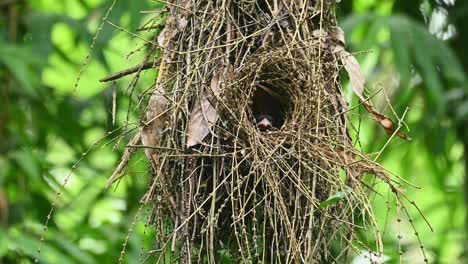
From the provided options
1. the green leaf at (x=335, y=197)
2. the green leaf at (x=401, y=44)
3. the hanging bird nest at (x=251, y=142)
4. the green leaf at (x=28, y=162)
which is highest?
the green leaf at (x=28, y=162)

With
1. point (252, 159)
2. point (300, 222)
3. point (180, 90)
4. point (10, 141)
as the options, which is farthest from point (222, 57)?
point (10, 141)

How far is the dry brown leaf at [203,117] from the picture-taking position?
5.83 ft

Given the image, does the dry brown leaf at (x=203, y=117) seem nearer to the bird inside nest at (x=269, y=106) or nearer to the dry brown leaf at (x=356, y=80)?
the bird inside nest at (x=269, y=106)

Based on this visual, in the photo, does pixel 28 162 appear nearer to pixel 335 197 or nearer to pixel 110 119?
pixel 110 119

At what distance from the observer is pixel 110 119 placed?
263 cm

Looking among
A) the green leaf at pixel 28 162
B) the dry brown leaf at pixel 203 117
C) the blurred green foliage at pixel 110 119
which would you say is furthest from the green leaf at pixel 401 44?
the green leaf at pixel 28 162

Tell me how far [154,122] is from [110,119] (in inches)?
30.8

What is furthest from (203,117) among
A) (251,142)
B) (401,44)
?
(401,44)

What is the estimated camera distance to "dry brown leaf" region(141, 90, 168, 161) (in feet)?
6.11

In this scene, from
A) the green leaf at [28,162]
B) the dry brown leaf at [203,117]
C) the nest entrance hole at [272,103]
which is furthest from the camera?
the green leaf at [28,162]

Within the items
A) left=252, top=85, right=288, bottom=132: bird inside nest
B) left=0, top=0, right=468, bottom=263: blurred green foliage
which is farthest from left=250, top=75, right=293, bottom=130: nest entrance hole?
left=0, top=0, right=468, bottom=263: blurred green foliage

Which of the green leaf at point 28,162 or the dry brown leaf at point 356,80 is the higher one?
the green leaf at point 28,162

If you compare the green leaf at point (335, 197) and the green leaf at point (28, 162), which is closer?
the green leaf at point (335, 197)

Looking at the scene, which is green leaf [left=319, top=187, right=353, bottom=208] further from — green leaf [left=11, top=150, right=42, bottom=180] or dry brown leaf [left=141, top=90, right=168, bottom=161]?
green leaf [left=11, top=150, right=42, bottom=180]
